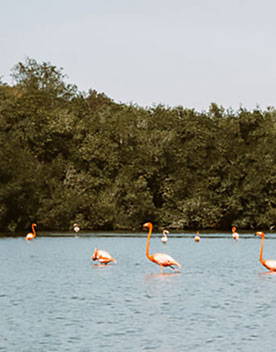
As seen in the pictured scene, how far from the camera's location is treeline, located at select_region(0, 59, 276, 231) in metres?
83.9

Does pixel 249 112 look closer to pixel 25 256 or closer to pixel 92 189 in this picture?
pixel 92 189

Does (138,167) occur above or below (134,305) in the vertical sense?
above

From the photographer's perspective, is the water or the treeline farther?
the treeline

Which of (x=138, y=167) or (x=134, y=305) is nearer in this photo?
(x=134, y=305)

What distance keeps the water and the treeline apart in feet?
116

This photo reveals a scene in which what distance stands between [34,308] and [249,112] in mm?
73003

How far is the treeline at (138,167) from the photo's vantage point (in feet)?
275

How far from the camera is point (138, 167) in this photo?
8969 cm

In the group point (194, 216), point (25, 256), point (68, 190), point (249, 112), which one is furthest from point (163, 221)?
point (25, 256)

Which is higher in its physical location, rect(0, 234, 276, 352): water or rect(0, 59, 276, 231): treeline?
rect(0, 59, 276, 231): treeline

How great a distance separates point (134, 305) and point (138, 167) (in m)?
64.5

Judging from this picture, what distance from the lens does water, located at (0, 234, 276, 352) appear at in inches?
751

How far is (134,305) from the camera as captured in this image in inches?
1000

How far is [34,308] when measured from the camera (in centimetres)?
2481
